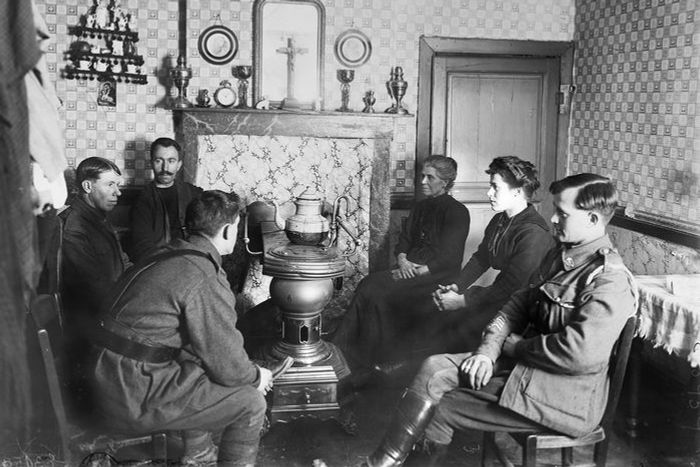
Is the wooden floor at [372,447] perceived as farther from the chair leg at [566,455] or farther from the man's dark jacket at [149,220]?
the man's dark jacket at [149,220]

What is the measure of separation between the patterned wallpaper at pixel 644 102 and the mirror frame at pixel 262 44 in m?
2.25

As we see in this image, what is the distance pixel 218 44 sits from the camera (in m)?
6.23


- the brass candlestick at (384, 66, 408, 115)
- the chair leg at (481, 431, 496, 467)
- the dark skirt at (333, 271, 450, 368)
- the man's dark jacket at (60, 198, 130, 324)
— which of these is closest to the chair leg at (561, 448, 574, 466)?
the chair leg at (481, 431, 496, 467)

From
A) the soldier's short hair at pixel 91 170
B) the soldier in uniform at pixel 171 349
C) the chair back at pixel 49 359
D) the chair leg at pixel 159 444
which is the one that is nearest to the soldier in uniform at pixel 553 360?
the soldier in uniform at pixel 171 349

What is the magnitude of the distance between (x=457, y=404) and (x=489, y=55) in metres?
4.35

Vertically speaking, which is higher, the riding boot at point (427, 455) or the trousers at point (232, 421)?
the trousers at point (232, 421)

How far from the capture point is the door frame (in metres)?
6.62

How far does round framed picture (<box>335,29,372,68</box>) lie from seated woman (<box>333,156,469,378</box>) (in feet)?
4.87

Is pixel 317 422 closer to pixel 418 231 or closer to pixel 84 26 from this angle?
pixel 418 231

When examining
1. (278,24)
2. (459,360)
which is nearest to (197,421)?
(459,360)

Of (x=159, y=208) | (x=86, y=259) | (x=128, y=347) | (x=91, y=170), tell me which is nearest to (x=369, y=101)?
(x=159, y=208)

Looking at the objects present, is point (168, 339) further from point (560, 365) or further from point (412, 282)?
point (412, 282)

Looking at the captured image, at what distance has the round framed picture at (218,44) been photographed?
244 inches

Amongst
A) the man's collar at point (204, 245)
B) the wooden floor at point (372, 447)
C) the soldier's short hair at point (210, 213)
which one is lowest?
the wooden floor at point (372, 447)
